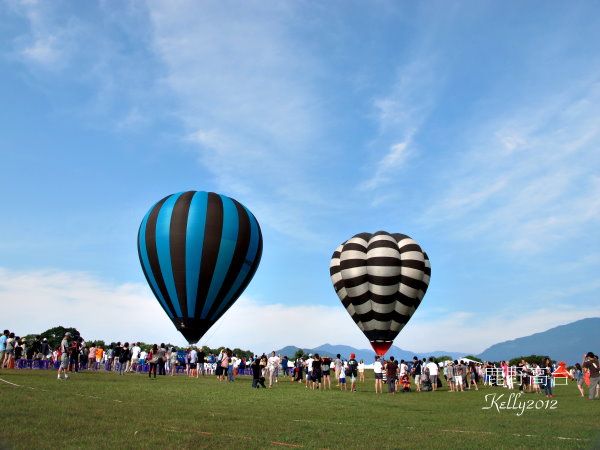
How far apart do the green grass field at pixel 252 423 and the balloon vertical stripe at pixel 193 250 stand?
1816 cm

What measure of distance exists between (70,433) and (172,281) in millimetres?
27665

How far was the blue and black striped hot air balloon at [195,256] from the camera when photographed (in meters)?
36.1

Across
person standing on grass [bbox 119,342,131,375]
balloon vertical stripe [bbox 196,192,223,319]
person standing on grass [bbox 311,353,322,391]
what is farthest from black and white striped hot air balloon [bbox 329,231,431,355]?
person standing on grass [bbox 119,342,131,375]

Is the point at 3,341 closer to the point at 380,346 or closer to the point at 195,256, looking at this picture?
the point at 195,256

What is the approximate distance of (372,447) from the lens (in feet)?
30.3

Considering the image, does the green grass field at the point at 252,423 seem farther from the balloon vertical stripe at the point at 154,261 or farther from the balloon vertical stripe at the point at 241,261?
the balloon vertical stripe at the point at 241,261

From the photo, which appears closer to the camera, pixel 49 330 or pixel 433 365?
pixel 433 365

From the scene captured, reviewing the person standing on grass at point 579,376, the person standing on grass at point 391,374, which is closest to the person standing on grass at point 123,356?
the person standing on grass at point 391,374

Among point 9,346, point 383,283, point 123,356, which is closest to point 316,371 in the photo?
point 123,356

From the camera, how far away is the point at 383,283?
46.4 metres

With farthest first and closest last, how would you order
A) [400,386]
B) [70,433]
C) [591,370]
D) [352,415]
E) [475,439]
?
[400,386] → [591,370] → [352,415] → [475,439] → [70,433]

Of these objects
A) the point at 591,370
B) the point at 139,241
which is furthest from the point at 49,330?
the point at 591,370

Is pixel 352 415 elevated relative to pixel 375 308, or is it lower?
lower

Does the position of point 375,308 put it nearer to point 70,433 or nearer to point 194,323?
point 194,323
